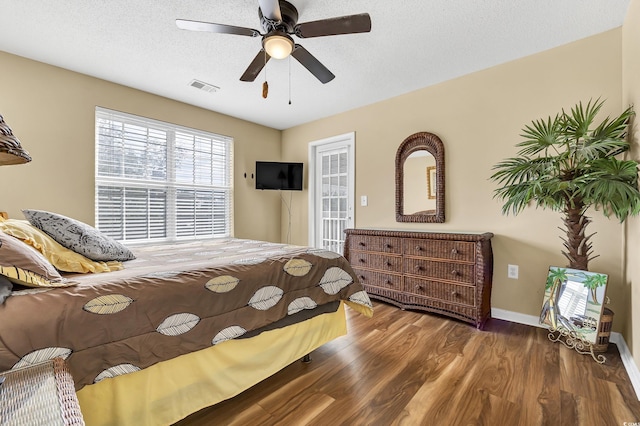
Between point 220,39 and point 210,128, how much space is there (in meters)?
1.79

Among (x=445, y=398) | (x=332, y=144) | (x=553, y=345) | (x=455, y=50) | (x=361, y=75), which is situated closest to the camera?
(x=445, y=398)

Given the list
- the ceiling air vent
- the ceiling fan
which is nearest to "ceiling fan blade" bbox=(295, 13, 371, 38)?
the ceiling fan

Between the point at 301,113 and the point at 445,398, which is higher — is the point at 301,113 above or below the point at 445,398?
above

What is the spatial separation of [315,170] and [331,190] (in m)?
0.46

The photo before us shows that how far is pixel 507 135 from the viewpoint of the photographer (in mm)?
2715

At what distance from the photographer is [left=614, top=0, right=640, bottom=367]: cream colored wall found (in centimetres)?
173

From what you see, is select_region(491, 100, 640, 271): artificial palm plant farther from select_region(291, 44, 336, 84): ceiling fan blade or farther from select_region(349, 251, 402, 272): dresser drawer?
select_region(291, 44, 336, 84): ceiling fan blade

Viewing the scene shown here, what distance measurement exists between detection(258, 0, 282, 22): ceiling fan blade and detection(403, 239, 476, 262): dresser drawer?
7.45ft

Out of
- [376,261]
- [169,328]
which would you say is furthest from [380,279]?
[169,328]

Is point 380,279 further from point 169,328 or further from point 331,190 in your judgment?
point 169,328

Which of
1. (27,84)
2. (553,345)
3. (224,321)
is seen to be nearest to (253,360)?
(224,321)

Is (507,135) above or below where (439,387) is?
above

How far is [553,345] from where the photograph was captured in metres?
2.19

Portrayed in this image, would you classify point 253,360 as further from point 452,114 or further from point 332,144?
point 332,144
